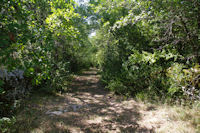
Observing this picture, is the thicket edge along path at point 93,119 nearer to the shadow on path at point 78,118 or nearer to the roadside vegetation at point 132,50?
the shadow on path at point 78,118

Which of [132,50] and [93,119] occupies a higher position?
[132,50]

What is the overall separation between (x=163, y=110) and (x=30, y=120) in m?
3.87

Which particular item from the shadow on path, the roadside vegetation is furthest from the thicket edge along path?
the roadside vegetation

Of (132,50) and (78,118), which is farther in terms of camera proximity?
(132,50)

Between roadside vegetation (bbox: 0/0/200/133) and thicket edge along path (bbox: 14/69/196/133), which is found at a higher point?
roadside vegetation (bbox: 0/0/200/133)

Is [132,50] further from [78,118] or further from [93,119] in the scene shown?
[78,118]

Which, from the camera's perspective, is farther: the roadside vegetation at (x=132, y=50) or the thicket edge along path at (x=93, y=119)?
the thicket edge along path at (x=93, y=119)

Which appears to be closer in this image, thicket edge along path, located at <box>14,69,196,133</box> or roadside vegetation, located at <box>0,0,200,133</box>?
roadside vegetation, located at <box>0,0,200,133</box>

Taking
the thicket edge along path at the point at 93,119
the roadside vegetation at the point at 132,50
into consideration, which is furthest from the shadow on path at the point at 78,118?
the roadside vegetation at the point at 132,50

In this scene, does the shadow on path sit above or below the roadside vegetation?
below

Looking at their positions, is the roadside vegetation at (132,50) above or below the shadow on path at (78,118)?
above

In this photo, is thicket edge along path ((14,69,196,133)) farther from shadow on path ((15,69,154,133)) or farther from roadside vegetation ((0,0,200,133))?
roadside vegetation ((0,0,200,133))

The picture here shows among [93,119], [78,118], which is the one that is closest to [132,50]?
[93,119]

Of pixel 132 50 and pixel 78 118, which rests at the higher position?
pixel 132 50
